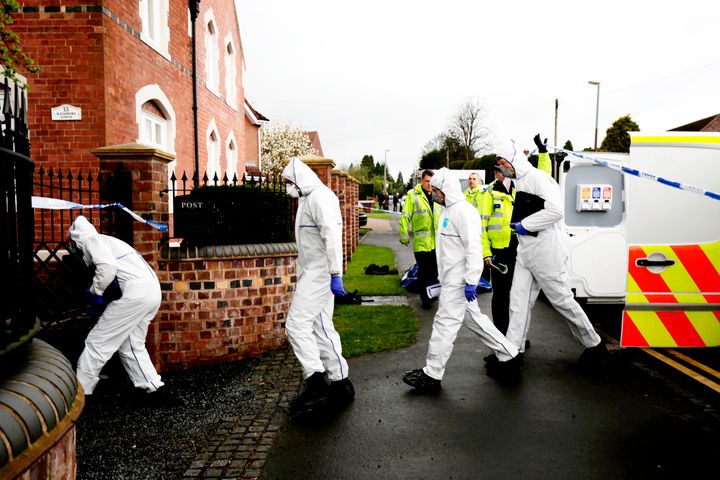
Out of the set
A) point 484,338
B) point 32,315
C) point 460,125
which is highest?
point 460,125

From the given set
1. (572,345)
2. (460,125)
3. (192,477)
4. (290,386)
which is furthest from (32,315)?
(460,125)

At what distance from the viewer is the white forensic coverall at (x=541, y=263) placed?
20.0 feet

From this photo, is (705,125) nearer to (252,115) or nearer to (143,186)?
(252,115)

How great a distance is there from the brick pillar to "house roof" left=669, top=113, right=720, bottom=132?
32331 millimetres

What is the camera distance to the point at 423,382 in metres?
5.57

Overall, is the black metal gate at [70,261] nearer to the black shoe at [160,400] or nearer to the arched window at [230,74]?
the black shoe at [160,400]

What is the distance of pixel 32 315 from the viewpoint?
2.45 m

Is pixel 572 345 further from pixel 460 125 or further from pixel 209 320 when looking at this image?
pixel 460 125

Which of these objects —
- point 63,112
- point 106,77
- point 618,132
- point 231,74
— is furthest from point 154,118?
point 618,132

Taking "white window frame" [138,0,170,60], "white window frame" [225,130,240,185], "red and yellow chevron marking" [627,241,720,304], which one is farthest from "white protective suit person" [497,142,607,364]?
"white window frame" [225,130,240,185]

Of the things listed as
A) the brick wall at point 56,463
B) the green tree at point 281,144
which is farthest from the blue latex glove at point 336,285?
the green tree at point 281,144

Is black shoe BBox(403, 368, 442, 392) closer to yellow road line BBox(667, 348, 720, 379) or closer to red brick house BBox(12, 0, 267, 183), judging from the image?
yellow road line BBox(667, 348, 720, 379)

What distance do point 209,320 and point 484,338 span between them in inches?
111

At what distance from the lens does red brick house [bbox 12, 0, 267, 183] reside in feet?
30.8
